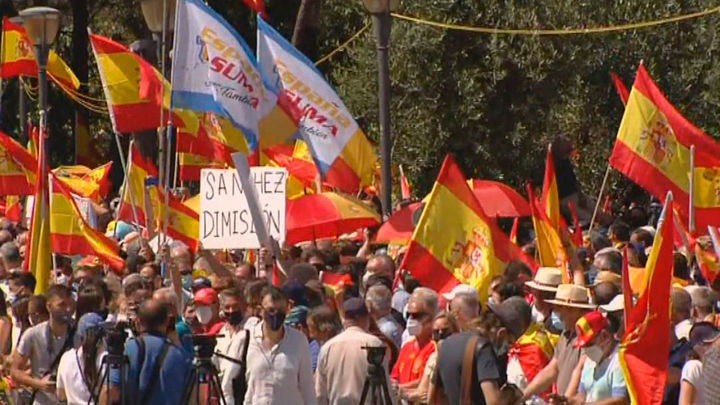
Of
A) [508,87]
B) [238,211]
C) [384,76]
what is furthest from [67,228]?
[508,87]

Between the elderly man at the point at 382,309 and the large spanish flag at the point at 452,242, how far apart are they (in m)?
0.78

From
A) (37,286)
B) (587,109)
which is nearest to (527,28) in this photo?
(587,109)

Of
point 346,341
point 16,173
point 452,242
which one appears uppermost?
point 16,173

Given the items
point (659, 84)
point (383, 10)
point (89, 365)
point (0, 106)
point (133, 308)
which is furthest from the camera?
point (0, 106)

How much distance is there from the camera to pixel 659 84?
94.5 feet

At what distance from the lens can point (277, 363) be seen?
12.8 metres

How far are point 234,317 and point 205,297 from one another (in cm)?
85

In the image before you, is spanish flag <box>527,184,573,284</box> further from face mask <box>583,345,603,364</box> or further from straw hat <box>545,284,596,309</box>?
face mask <box>583,345,603,364</box>

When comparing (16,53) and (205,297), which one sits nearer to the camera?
(205,297)

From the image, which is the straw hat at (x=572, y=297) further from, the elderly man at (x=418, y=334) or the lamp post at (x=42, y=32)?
the lamp post at (x=42, y=32)

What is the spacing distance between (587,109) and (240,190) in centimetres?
1181

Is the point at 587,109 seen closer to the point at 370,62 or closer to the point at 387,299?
the point at 370,62

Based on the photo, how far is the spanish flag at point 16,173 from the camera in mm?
23656

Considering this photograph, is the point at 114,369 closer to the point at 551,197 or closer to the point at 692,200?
the point at 551,197
